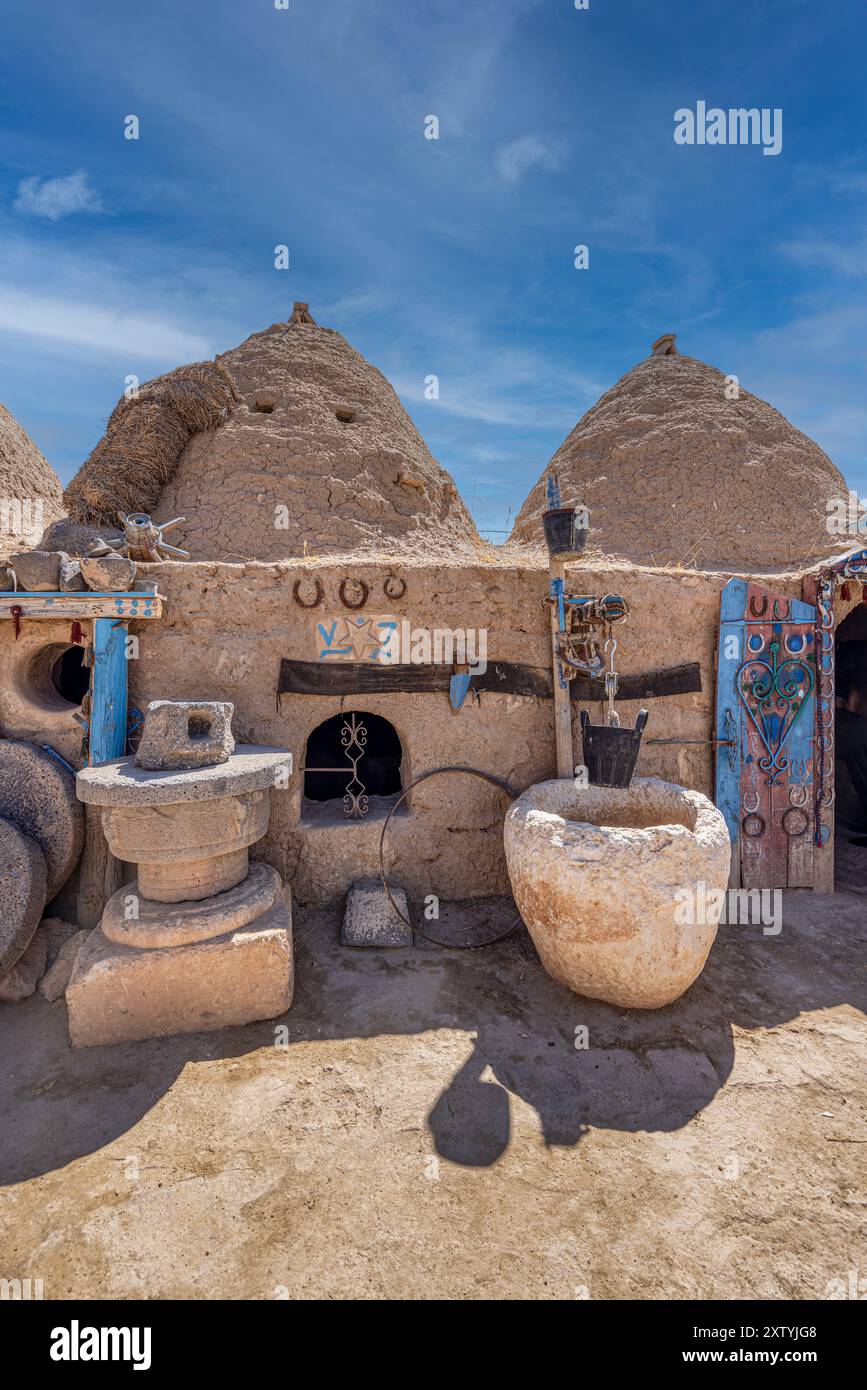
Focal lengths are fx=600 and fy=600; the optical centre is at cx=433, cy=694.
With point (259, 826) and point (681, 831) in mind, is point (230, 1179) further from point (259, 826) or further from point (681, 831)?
point (681, 831)

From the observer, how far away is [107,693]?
13.6 feet

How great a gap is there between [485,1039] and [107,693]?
3288 mm

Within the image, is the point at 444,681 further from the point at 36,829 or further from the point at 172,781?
the point at 36,829

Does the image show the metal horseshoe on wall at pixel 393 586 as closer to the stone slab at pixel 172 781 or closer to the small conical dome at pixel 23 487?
the stone slab at pixel 172 781

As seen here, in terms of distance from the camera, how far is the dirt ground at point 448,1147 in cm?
216

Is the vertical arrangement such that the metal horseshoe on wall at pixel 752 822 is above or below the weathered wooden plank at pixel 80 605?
below

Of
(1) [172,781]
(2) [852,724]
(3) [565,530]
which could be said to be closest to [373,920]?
(1) [172,781]

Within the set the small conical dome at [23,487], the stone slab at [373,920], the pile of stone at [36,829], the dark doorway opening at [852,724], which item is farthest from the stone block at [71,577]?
the small conical dome at [23,487]

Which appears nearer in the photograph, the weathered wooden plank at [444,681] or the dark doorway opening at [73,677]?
the weathered wooden plank at [444,681]

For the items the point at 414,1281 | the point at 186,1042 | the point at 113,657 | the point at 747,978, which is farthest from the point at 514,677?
the point at 414,1281

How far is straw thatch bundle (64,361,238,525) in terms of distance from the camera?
8188 mm

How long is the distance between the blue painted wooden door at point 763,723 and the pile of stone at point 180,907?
12.1ft

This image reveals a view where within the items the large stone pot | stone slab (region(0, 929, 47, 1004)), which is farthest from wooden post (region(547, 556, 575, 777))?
stone slab (region(0, 929, 47, 1004))

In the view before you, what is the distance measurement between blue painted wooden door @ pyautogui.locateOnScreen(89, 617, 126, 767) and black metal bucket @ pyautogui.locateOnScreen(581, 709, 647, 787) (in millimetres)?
3184
